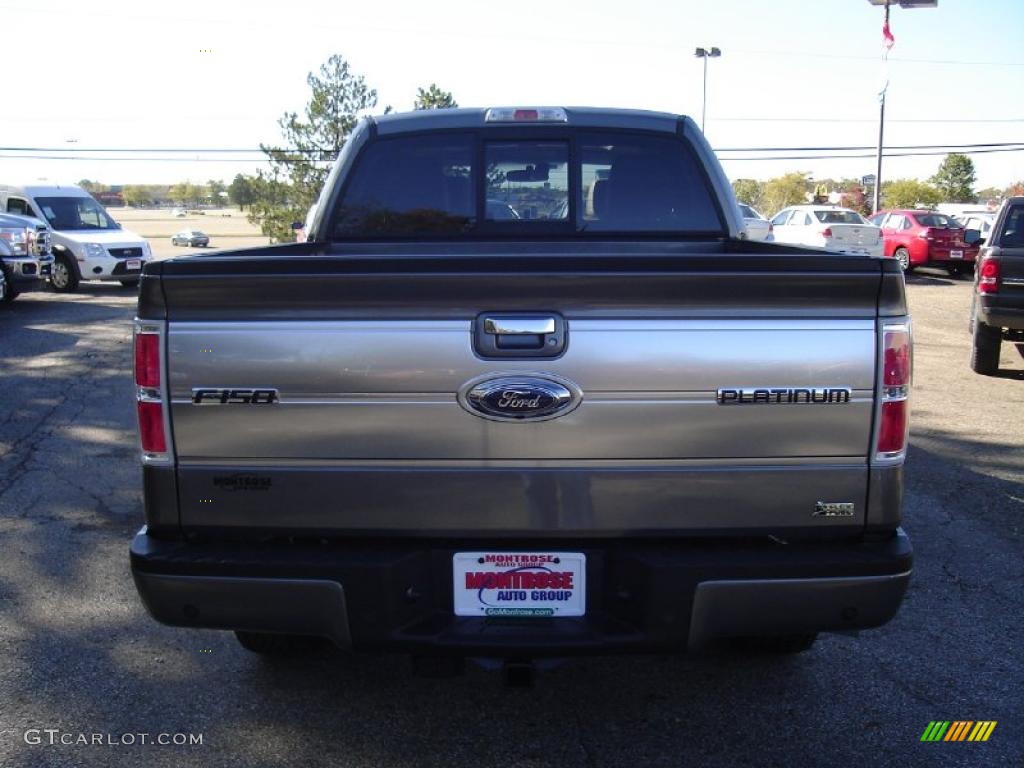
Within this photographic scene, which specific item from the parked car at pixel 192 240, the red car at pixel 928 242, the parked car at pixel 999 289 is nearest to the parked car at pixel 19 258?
the parked car at pixel 999 289

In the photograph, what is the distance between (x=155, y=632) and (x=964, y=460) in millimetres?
5675

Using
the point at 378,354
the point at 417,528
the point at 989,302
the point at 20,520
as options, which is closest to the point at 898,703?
the point at 417,528

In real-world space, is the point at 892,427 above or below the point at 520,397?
below

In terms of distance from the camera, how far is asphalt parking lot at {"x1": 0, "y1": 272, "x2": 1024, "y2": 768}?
3.30 meters

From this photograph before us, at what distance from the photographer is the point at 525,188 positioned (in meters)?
4.71

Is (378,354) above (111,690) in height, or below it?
above

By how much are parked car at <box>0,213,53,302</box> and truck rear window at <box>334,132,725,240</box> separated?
1268 centimetres

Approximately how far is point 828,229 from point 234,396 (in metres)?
22.1

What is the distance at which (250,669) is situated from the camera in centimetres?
393

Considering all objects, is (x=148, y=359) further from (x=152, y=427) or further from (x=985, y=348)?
(x=985, y=348)

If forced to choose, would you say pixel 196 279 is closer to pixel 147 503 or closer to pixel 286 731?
pixel 147 503

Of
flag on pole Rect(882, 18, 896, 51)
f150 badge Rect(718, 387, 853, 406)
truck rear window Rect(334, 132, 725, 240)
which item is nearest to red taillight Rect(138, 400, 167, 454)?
f150 badge Rect(718, 387, 853, 406)

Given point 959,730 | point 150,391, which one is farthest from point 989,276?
point 150,391

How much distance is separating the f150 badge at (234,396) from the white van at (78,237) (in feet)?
58.0
